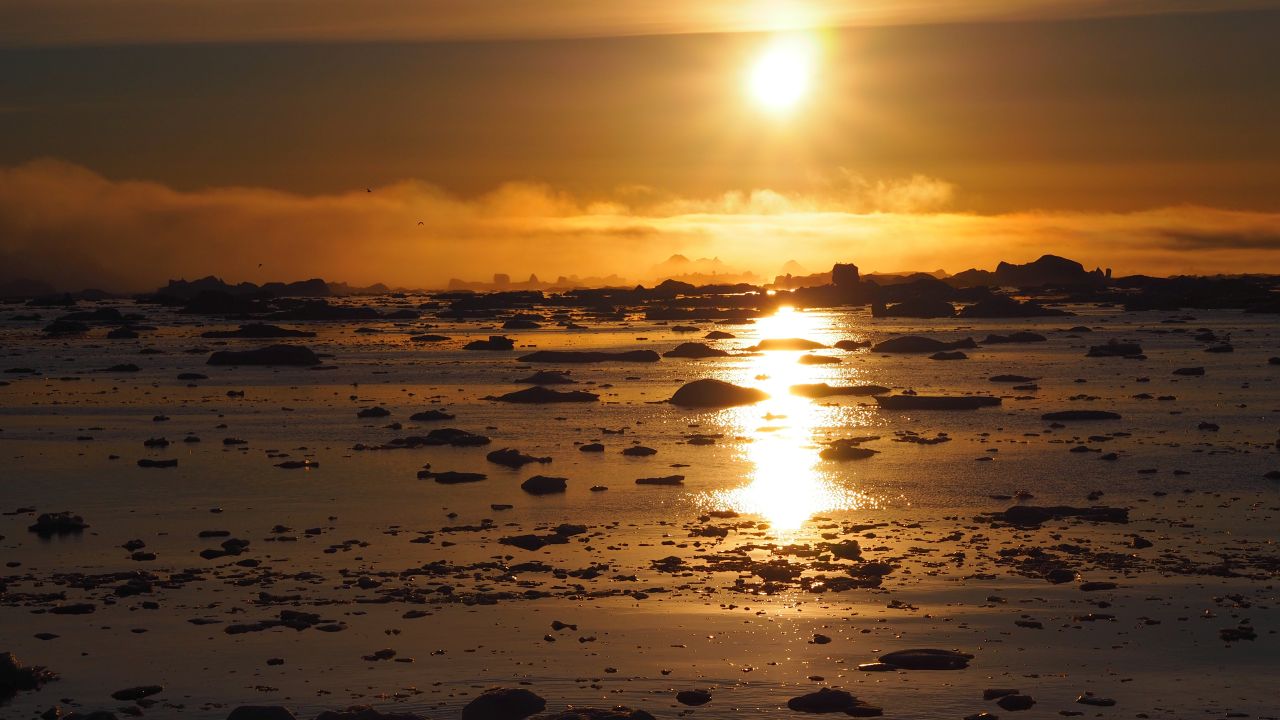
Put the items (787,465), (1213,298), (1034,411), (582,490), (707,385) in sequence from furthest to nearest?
(1213,298)
(707,385)
(1034,411)
(787,465)
(582,490)

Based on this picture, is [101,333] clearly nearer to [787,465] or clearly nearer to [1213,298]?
[787,465]

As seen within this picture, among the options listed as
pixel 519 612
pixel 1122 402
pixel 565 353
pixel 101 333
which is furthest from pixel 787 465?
pixel 101 333

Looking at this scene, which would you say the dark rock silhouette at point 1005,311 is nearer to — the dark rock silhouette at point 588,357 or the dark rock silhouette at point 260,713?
the dark rock silhouette at point 588,357

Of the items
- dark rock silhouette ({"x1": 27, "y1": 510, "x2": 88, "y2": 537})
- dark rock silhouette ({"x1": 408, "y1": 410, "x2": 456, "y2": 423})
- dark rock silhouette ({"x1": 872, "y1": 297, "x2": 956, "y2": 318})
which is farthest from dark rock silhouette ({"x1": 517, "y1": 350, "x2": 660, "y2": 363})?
dark rock silhouette ({"x1": 872, "y1": 297, "x2": 956, "y2": 318})

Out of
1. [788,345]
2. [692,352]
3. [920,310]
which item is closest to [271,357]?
[692,352]

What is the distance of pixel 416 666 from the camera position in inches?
661

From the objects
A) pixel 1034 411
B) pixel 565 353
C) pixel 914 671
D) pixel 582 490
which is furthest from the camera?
pixel 565 353

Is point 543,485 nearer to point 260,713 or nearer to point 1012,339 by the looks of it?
point 260,713

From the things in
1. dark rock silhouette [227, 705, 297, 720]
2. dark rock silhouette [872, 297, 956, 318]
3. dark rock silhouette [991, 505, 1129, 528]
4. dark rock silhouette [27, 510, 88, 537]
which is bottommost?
dark rock silhouette [27, 510, 88, 537]

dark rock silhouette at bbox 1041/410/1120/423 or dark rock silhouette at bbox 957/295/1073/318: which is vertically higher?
dark rock silhouette at bbox 957/295/1073/318

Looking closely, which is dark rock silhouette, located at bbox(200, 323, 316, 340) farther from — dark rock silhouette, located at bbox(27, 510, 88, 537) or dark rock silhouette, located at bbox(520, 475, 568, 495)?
dark rock silhouette, located at bbox(27, 510, 88, 537)

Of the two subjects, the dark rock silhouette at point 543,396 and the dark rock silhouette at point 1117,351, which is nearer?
the dark rock silhouette at point 543,396

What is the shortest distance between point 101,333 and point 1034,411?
367 ft

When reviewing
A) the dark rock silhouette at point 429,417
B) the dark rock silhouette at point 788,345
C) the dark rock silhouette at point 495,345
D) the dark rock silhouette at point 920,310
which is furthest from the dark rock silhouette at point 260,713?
the dark rock silhouette at point 920,310
